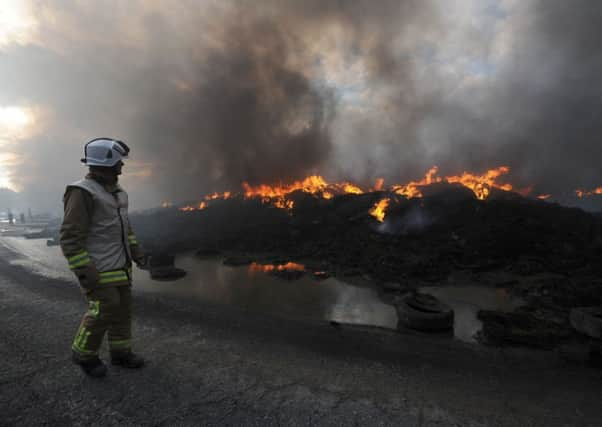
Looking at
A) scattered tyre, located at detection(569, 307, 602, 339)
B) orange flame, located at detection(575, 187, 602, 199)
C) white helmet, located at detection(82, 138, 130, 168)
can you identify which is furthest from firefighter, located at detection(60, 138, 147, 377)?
orange flame, located at detection(575, 187, 602, 199)

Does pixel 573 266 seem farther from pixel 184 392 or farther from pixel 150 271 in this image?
pixel 150 271

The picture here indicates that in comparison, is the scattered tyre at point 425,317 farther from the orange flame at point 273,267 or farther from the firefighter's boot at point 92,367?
the orange flame at point 273,267

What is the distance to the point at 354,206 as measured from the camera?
19.8 m

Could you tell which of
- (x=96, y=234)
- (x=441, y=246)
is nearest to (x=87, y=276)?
(x=96, y=234)

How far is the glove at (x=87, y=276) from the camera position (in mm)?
2521

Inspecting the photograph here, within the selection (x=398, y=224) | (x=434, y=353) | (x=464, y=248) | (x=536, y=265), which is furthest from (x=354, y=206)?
(x=434, y=353)

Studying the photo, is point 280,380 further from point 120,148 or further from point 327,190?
point 327,190

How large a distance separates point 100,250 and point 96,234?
0.16 metres

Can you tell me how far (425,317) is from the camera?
5.51m

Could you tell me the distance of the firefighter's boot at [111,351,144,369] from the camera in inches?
120

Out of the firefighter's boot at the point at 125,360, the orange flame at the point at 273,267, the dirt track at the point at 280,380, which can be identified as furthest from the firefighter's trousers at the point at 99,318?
the orange flame at the point at 273,267

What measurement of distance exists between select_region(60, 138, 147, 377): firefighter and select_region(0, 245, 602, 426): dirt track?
0.35 m

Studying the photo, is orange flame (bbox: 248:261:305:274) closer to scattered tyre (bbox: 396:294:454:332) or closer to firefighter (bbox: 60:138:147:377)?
scattered tyre (bbox: 396:294:454:332)

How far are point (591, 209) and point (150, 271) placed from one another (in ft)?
143
